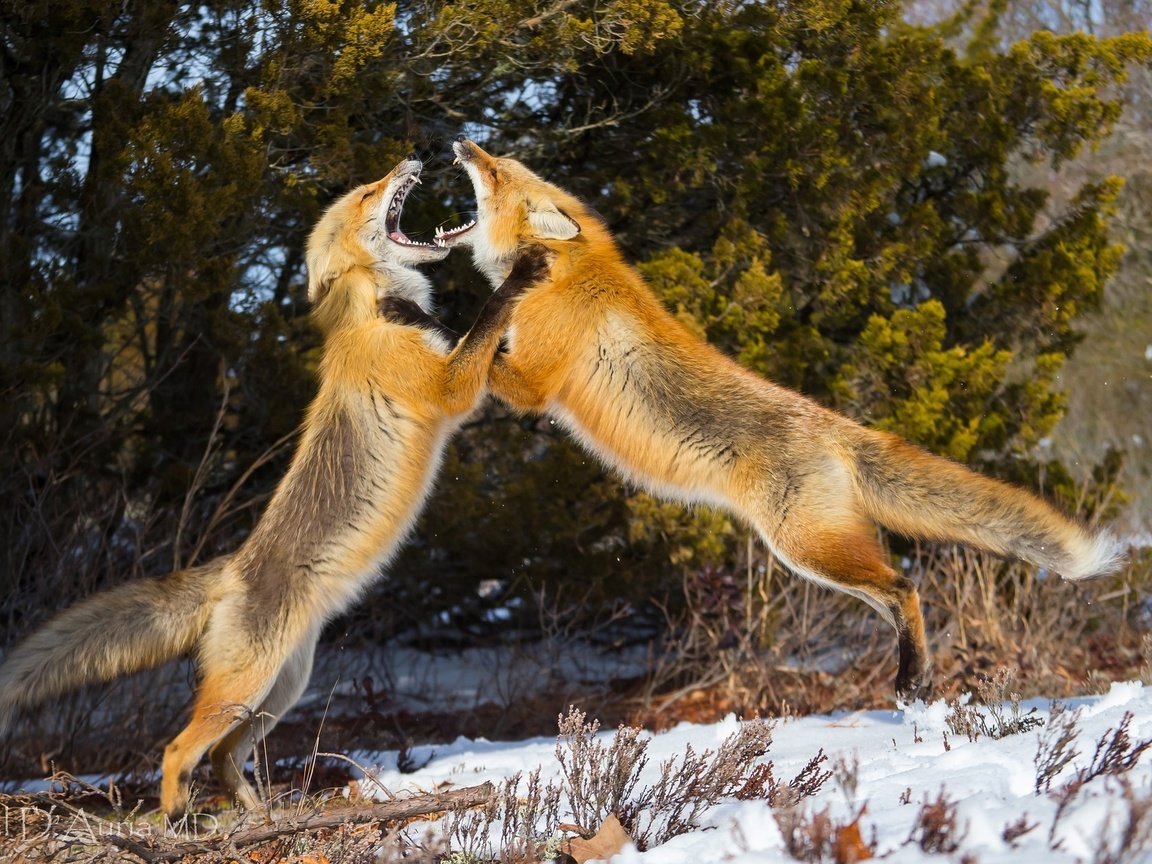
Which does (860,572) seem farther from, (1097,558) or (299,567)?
(299,567)

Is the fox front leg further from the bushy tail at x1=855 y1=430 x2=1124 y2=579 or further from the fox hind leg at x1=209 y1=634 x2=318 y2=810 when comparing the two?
the bushy tail at x1=855 y1=430 x2=1124 y2=579

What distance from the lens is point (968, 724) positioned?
4742mm

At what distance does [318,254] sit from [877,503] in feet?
10.9

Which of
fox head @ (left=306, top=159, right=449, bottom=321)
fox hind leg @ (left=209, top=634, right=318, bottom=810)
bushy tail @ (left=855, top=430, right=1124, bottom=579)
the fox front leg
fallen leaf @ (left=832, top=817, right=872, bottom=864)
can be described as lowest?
fox hind leg @ (left=209, top=634, right=318, bottom=810)

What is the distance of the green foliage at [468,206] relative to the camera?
21.1ft

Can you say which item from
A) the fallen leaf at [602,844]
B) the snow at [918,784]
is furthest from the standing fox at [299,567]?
the fallen leaf at [602,844]

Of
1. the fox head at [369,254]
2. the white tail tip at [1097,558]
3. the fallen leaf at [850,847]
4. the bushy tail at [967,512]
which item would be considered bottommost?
the fallen leaf at [850,847]

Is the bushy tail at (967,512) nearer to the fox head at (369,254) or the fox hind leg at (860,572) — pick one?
the fox hind leg at (860,572)

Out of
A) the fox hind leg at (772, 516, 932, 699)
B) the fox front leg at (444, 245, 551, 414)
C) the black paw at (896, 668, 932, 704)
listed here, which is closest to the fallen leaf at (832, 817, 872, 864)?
the fox hind leg at (772, 516, 932, 699)

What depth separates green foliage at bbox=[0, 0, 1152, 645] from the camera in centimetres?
644

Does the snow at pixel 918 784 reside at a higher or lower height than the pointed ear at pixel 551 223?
lower

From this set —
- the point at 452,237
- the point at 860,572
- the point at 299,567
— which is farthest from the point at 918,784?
the point at 452,237

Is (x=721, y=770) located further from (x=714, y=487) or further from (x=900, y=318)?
(x=900, y=318)

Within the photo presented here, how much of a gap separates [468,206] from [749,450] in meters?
3.93
